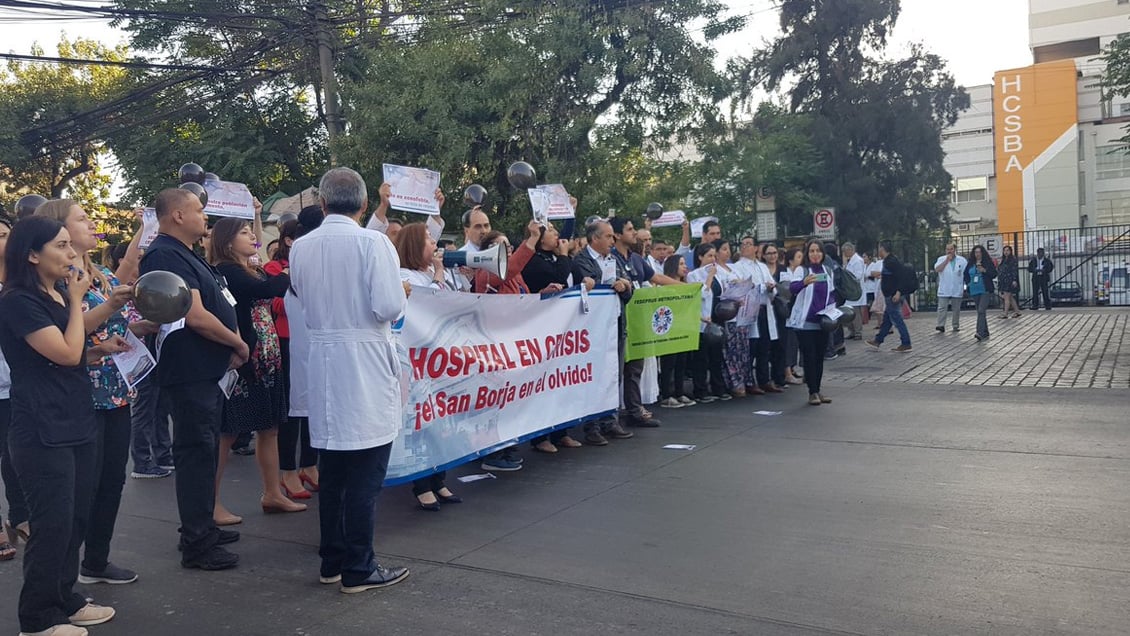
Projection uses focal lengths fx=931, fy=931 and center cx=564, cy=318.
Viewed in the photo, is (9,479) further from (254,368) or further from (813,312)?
(813,312)

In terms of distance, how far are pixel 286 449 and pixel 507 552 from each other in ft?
6.87

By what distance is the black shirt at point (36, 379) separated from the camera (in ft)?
12.2

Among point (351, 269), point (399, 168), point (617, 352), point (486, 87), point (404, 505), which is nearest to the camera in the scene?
point (351, 269)

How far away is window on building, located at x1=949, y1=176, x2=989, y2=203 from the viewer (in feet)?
233

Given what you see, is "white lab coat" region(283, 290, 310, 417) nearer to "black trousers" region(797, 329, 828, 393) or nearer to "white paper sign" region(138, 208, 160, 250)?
"white paper sign" region(138, 208, 160, 250)

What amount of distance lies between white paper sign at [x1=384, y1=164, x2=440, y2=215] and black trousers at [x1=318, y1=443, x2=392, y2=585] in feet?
8.04

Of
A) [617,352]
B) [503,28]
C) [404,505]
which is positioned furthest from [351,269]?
[503,28]

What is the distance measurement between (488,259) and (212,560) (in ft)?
9.53

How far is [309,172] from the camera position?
2645cm

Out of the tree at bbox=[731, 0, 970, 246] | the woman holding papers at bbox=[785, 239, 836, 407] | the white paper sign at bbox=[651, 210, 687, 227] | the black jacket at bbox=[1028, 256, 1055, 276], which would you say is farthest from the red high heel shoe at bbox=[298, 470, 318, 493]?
the tree at bbox=[731, 0, 970, 246]

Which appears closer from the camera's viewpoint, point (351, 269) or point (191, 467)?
point (351, 269)

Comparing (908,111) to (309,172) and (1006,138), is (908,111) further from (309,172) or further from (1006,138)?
(1006,138)

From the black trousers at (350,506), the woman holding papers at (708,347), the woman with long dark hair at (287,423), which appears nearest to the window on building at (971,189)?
the woman holding papers at (708,347)

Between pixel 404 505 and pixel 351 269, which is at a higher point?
pixel 351 269
